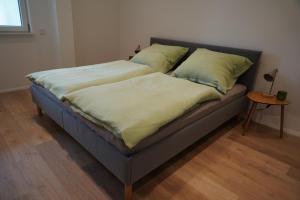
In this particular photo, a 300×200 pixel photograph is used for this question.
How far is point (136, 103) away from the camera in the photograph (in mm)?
1639

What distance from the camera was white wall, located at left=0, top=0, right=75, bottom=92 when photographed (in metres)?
3.22

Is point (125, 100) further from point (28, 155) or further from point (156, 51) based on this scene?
point (156, 51)

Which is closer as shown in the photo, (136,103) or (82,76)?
(136,103)

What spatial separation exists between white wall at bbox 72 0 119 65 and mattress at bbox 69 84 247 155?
7.56 feet

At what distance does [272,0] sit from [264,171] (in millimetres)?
1818

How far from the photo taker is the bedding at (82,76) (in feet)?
6.61

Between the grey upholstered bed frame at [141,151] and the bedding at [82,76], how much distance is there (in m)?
0.12

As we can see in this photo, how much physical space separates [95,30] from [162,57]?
5.69ft

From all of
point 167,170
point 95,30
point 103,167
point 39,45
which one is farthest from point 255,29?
point 39,45

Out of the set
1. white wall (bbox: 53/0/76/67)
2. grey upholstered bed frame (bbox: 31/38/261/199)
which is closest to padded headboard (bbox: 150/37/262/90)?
grey upholstered bed frame (bbox: 31/38/261/199)

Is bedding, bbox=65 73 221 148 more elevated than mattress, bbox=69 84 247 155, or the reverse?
bedding, bbox=65 73 221 148

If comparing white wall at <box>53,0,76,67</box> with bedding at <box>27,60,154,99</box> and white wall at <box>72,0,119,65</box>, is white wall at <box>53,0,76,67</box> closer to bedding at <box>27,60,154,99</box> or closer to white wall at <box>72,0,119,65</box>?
white wall at <box>72,0,119,65</box>

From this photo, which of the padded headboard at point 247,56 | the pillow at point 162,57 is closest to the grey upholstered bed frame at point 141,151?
the padded headboard at point 247,56

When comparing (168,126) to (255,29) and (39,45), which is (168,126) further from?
(39,45)
